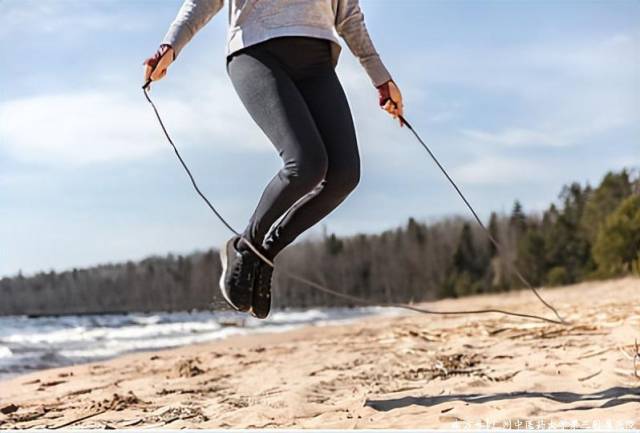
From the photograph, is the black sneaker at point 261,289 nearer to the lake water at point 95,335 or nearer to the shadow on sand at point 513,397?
the shadow on sand at point 513,397

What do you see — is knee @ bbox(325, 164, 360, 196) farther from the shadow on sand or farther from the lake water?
the lake water

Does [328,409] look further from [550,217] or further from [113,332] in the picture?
[550,217]

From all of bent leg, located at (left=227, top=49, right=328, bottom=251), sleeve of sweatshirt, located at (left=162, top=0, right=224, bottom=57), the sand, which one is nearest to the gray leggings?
bent leg, located at (left=227, top=49, right=328, bottom=251)

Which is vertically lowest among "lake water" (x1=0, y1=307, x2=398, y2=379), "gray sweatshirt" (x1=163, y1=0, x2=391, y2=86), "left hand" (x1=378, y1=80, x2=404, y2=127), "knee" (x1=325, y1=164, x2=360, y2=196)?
"lake water" (x1=0, y1=307, x2=398, y2=379)

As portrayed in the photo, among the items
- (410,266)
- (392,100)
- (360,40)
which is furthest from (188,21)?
(410,266)

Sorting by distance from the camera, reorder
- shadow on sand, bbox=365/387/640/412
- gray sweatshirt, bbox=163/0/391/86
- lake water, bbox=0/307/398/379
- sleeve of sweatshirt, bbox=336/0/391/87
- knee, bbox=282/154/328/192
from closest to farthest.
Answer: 1. knee, bbox=282/154/328/192
2. gray sweatshirt, bbox=163/0/391/86
3. sleeve of sweatshirt, bbox=336/0/391/87
4. shadow on sand, bbox=365/387/640/412
5. lake water, bbox=0/307/398/379

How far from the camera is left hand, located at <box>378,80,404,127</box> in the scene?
220 cm

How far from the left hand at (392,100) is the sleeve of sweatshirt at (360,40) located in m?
0.02

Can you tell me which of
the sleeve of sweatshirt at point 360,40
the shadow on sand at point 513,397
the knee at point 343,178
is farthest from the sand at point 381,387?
the sleeve of sweatshirt at point 360,40

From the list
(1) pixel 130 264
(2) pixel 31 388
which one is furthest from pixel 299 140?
(1) pixel 130 264

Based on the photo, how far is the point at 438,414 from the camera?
2170mm

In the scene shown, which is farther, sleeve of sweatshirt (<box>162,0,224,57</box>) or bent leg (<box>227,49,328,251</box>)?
sleeve of sweatshirt (<box>162,0,224,57</box>)

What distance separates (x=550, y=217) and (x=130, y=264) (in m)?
14.2

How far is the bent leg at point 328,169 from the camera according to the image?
1901 millimetres
